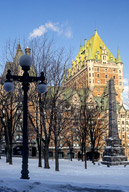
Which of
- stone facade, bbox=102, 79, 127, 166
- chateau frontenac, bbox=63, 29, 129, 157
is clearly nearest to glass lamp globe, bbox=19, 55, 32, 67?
stone facade, bbox=102, 79, 127, 166

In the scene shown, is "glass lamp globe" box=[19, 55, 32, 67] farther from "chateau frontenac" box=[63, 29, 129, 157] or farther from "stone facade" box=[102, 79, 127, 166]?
"chateau frontenac" box=[63, 29, 129, 157]

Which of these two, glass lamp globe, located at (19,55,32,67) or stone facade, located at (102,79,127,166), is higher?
glass lamp globe, located at (19,55,32,67)

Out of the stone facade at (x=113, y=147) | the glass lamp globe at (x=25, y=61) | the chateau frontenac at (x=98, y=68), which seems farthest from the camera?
the chateau frontenac at (x=98, y=68)

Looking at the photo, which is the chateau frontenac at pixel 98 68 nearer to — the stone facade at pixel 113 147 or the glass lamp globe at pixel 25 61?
the stone facade at pixel 113 147

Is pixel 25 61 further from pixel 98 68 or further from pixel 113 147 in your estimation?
pixel 98 68

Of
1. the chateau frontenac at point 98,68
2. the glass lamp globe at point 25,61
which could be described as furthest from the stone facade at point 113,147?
the chateau frontenac at point 98,68

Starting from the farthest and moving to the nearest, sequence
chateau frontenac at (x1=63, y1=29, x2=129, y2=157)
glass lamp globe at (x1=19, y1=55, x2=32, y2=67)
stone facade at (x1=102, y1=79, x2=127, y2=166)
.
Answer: chateau frontenac at (x1=63, y1=29, x2=129, y2=157) → stone facade at (x1=102, y1=79, x2=127, y2=166) → glass lamp globe at (x1=19, y1=55, x2=32, y2=67)

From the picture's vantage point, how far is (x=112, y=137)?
123 feet

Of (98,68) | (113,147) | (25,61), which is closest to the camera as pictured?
(25,61)

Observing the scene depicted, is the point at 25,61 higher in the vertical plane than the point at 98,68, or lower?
lower

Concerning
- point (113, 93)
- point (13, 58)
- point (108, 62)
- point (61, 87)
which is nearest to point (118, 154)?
point (113, 93)

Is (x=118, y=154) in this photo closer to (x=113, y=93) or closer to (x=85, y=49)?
(x=113, y=93)

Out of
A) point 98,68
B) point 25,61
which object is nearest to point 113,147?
point 25,61

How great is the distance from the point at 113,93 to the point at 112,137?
6.45 m
